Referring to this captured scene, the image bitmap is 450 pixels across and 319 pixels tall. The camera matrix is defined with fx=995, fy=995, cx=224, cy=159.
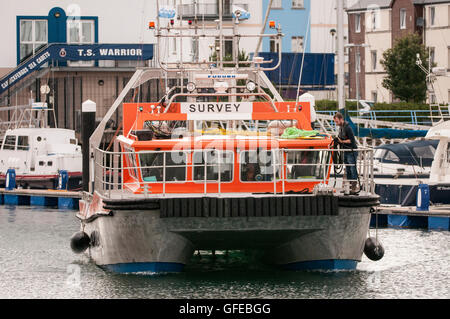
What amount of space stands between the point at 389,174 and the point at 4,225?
11.2 metres

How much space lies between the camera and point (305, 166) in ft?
55.4

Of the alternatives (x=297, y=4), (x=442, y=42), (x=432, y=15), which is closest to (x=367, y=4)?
(x=432, y=15)

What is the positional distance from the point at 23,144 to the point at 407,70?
Result: 1170 inches

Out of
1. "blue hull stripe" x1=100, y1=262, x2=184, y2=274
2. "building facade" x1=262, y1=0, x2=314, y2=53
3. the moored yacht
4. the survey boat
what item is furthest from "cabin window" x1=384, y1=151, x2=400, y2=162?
"building facade" x1=262, y1=0, x2=314, y2=53

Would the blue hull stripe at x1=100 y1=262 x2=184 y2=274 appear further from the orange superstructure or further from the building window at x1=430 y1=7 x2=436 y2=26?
the building window at x1=430 y1=7 x2=436 y2=26

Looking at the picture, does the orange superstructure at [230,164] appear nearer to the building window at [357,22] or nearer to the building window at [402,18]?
the building window at [402,18]

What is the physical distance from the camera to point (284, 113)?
691 inches

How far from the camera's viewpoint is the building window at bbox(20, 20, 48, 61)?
45.7 metres

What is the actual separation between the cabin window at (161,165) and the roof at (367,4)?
52.6 metres

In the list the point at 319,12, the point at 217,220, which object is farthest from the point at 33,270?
the point at 319,12

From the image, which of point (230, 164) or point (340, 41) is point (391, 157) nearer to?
point (340, 41)

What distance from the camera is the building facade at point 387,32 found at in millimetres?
63344

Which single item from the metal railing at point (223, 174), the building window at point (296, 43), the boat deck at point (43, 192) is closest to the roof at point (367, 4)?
the building window at point (296, 43)
